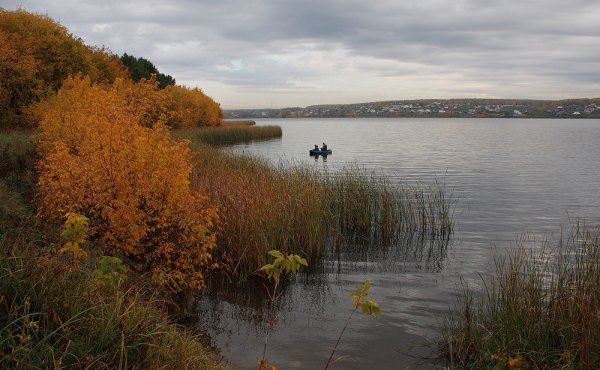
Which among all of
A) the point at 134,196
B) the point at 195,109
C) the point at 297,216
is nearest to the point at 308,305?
the point at 297,216

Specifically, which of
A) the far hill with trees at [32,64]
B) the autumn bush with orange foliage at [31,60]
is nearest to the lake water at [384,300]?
the far hill with trees at [32,64]

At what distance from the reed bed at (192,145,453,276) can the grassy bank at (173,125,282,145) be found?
27266mm

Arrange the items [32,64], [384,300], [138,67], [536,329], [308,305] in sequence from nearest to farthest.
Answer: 1. [536,329]
2. [308,305]
3. [384,300]
4. [32,64]
5. [138,67]

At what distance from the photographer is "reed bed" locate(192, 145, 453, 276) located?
11.0 meters

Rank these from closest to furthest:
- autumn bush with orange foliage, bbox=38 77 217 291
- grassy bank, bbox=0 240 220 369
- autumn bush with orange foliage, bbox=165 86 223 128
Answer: grassy bank, bbox=0 240 220 369 → autumn bush with orange foliage, bbox=38 77 217 291 → autumn bush with orange foliage, bbox=165 86 223 128

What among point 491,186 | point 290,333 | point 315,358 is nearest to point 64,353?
point 315,358

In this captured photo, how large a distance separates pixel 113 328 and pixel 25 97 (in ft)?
100

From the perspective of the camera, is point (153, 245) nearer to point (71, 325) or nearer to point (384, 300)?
point (71, 325)

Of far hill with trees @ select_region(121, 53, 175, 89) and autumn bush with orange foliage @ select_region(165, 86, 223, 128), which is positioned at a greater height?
far hill with trees @ select_region(121, 53, 175, 89)

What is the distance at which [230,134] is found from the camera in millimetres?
57562

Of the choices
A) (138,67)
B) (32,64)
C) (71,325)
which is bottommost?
(71,325)

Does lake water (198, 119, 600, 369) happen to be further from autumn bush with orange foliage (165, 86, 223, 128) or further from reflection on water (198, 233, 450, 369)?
autumn bush with orange foliage (165, 86, 223, 128)

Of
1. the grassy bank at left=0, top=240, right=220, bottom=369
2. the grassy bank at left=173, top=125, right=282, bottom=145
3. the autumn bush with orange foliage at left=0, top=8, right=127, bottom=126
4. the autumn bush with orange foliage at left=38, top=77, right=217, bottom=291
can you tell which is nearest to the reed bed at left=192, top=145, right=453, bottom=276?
the autumn bush with orange foliage at left=38, top=77, right=217, bottom=291

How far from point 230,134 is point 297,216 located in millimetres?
46561
